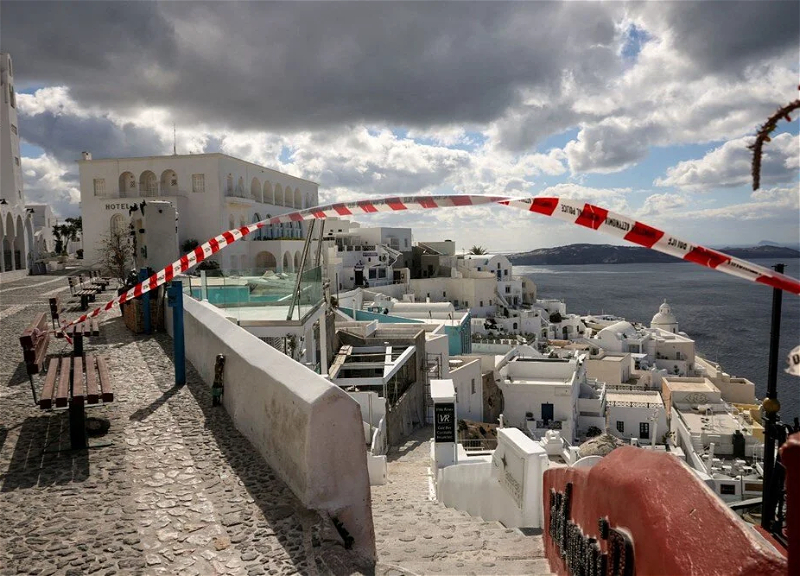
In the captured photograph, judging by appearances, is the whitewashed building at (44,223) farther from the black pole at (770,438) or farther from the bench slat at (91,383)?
the black pole at (770,438)

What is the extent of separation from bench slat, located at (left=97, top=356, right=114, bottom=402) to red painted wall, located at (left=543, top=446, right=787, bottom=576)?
4303 mm

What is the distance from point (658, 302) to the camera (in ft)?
373

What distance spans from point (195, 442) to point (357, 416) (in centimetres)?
236

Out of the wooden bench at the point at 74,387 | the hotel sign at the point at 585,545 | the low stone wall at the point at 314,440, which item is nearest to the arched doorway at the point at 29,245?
the wooden bench at the point at 74,387

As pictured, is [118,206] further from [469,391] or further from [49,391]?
[49,391]

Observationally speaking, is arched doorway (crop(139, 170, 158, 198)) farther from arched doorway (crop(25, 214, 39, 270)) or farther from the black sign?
the black sign

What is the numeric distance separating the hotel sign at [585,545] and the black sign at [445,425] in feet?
19.4

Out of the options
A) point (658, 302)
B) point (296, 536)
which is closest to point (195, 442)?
point (296, 536)

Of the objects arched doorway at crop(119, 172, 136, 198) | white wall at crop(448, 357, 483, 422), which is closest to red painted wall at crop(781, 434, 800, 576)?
white wall at crop(448, 357, 483, 422)

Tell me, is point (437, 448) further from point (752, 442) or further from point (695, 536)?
point (752, 442)

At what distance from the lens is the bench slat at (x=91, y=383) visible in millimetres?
5422

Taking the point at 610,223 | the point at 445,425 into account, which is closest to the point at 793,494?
the point at 610,223

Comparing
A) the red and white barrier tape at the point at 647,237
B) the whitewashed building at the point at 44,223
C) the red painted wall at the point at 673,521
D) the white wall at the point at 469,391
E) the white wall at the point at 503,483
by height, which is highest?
the whitewashed building at the point at 44,223

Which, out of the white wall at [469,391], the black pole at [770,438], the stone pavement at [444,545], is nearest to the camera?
the black pole at [770,438]
